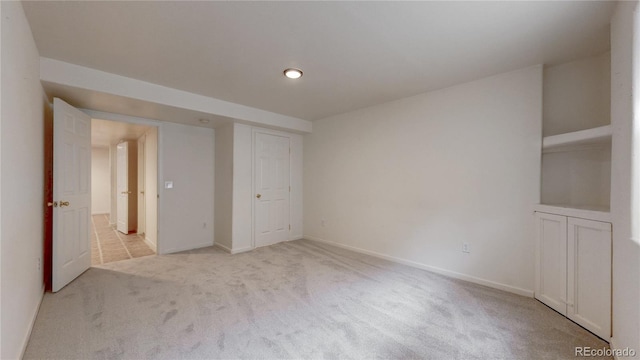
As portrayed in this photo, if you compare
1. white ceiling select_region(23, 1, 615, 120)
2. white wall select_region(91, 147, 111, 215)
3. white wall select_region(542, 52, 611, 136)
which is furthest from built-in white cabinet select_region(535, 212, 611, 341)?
white wall select_region(91, 147, 111, 215)

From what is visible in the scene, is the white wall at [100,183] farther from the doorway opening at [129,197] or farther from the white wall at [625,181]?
the white wall at [625,181]

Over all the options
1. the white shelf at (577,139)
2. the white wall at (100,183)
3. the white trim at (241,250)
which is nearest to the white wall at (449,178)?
the white shelf at (577,139)

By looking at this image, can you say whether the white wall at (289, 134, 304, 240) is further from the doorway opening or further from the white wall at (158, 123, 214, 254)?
the doorway opening

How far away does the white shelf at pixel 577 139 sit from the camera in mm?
1935

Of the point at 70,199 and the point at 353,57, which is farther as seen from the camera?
the point at 70,199

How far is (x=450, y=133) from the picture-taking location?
3119 mm

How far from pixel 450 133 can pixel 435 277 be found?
183 centimetres

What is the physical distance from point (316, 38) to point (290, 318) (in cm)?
242

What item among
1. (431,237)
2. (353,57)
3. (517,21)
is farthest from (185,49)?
(431,237)

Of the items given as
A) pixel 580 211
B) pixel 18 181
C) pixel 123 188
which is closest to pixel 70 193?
pixel 18 181

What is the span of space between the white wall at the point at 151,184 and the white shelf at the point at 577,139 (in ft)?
17.1

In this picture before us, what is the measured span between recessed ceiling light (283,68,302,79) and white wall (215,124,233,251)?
72.0 inches

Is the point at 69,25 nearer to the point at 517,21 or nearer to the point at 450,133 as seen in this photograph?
the point at 517,21

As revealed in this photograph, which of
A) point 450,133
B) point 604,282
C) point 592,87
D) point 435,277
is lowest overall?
point 435,277
